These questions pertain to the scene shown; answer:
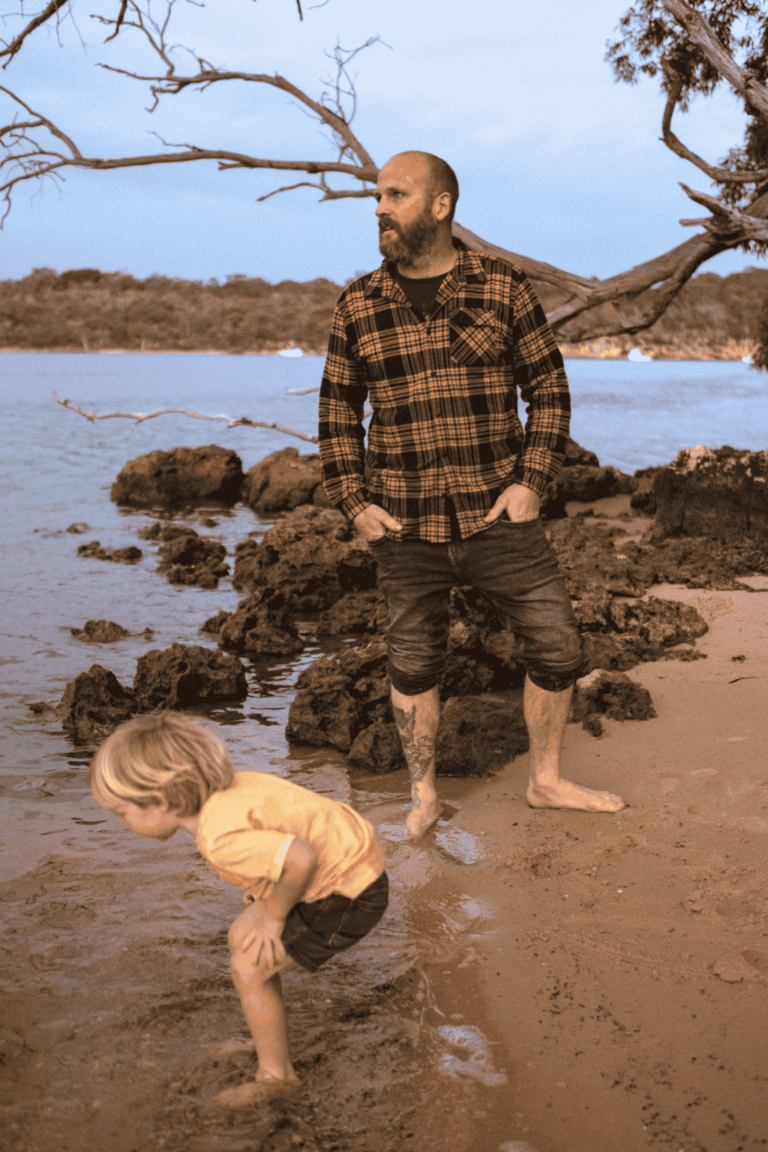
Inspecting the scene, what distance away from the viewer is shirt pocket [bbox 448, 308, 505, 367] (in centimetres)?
347

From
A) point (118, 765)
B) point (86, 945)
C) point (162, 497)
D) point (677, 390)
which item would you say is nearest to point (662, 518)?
point (86, 945)

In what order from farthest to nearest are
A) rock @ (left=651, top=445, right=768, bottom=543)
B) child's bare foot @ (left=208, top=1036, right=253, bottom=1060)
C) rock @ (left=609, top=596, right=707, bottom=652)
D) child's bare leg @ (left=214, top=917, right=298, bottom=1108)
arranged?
rock @ (left=651, top=445, right=768, bottom=543)
rock @ (left=609, top=596, right=707, bottom=652)
child's bare foot @ (left=208, top=1036, right=253, bottom=1060)
child's bare leg @ (left=214, top=917, right=298, bottom=1108)

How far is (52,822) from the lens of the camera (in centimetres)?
440

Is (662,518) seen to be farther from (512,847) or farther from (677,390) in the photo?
(677,390)

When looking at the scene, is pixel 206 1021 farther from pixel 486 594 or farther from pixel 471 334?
pixel 471 334

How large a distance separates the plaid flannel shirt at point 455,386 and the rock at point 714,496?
17.3ft

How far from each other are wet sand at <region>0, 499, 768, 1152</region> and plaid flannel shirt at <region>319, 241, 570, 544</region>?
4.02 ft

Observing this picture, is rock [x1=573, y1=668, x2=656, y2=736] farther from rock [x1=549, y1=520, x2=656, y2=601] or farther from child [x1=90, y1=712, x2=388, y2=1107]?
child [x1=90, y1=712, x2=388, y2=1107]

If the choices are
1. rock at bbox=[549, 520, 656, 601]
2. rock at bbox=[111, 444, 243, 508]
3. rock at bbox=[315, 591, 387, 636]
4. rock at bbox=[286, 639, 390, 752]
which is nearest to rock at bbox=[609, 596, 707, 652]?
rock at bbox=[549, 520, 656, 601]

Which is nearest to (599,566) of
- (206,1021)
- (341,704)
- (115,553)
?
(341,704)

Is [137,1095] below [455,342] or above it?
below

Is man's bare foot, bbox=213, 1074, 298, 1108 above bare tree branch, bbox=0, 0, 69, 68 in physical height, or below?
below

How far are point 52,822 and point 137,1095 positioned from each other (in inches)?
77.2

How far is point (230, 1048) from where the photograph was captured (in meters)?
2.75
